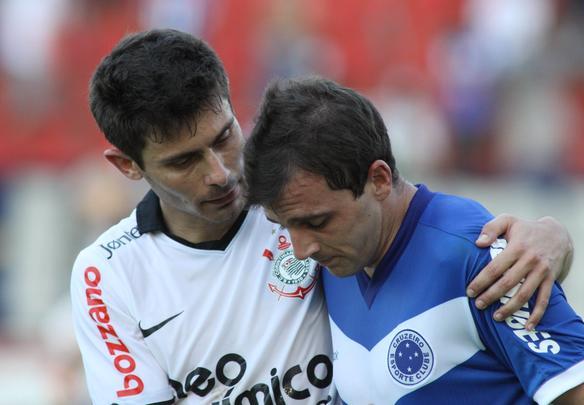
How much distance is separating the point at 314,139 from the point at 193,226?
77cm

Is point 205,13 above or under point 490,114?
above

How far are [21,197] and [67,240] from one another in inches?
27.7

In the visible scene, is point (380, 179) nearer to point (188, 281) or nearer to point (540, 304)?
point (540, 304)

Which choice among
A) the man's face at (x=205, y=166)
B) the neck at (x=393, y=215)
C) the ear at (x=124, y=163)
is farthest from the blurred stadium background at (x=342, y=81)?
the neck at (x=393, y=215)

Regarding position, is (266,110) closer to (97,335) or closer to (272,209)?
(272,209)

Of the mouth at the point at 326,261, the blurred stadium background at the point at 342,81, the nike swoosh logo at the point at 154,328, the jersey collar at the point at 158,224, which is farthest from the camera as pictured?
the blurred stadium background at the point at 342,81

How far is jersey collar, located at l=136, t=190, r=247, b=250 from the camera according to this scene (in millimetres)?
4293

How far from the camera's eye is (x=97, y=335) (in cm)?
422

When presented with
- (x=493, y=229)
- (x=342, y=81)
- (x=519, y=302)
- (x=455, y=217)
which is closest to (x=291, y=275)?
(x=455, y=217)

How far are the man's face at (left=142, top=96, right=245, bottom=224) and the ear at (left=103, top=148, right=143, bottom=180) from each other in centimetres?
15

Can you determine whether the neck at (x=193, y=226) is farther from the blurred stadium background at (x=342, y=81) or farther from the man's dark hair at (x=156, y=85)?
the blurred stadium background at (x=342, y=81)

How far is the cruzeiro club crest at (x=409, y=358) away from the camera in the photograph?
12.1ft

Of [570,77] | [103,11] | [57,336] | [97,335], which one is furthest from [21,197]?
[97,335]

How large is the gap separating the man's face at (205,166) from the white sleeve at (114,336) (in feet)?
1.22
